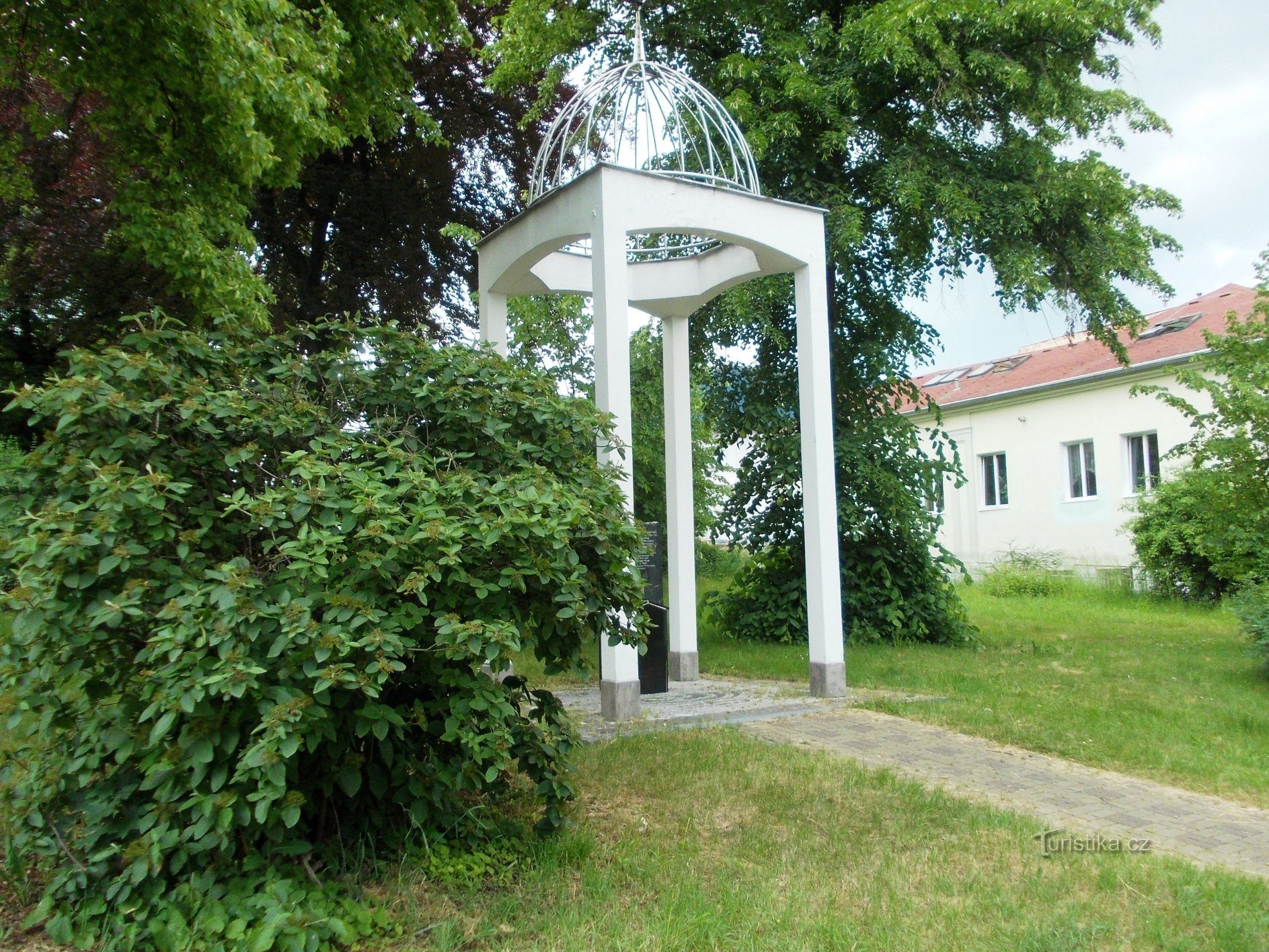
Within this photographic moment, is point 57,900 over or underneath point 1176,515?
underneath

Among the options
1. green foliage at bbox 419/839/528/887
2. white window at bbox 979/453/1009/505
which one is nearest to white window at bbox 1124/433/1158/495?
white window at bbox 979/453/1009/505

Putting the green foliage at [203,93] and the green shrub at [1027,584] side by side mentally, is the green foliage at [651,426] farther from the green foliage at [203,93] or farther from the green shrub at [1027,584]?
the green shrub at [1027,584]

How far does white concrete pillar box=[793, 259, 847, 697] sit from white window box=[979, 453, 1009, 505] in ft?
60.0

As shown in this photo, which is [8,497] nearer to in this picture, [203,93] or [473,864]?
[473,864]

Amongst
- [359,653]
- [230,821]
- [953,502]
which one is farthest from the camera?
[953,502]

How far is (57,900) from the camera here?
3570mm

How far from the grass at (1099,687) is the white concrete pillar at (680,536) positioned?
0.63 meters

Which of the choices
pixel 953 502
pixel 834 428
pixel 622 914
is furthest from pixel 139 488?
pixel 953 502

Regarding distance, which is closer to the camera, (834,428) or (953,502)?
(834,428)

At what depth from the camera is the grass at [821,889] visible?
3.45m

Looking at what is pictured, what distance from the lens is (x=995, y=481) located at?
25625mm

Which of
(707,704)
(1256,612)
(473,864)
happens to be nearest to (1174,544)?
(1256,612)

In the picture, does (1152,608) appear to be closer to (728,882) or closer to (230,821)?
(728,882)

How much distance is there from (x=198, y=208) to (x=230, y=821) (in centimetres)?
646
